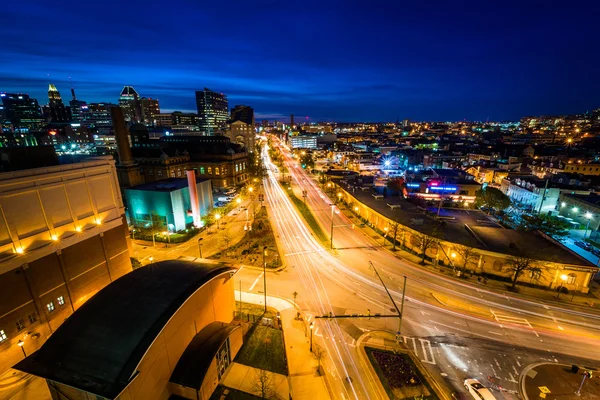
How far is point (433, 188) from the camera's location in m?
71.0

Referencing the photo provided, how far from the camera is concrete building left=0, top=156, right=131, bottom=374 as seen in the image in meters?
23.0

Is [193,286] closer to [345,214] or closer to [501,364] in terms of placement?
[501,364]

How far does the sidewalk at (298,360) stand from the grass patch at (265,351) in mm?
630

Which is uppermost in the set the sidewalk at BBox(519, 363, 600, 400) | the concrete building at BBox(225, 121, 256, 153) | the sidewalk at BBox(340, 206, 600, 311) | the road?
the concrete building at BBox(225, 121, 256, 153)

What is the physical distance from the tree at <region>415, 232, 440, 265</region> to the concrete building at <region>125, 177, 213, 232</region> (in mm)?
41598

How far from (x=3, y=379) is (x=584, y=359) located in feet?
161

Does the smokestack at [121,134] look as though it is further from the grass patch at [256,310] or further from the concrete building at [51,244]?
the grass patch at [256,310]

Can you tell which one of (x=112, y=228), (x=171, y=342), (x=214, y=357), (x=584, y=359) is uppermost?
(x=112, y=228)

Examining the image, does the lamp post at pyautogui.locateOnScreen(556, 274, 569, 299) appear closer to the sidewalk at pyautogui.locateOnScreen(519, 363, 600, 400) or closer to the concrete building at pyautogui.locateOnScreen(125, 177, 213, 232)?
the sidewalk at pyautogui.locateOnScreen(519, 363, 600, 400)

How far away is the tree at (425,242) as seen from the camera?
126 feet

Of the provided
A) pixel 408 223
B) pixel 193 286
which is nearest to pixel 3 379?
pixel 193 286

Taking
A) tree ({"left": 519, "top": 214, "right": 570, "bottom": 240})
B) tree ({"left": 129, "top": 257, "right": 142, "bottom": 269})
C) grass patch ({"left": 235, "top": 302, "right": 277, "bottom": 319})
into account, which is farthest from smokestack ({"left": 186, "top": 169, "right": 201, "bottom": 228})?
tree ({"left": 519, "top": 214, "right": 570, "bottom": 240})

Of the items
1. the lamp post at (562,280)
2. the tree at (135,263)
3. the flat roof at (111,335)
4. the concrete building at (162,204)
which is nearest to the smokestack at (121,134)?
the concrete building at (162,204)

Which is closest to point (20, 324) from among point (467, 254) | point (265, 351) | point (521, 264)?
point (265, 351)
